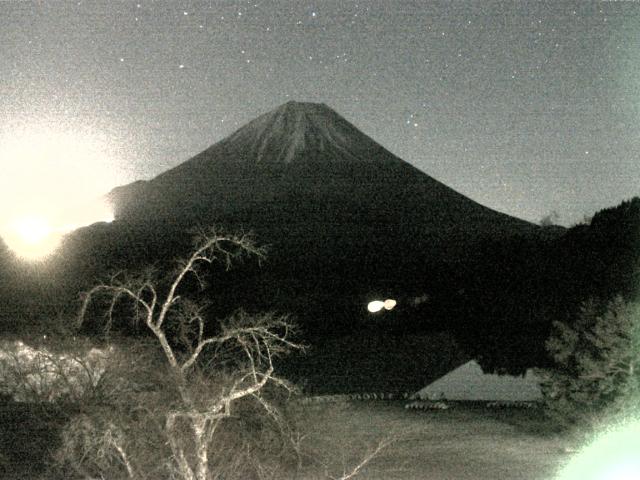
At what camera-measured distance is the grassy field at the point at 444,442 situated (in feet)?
39.1

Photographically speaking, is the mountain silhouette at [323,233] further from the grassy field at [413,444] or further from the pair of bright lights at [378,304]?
the grassy field at [413,444]

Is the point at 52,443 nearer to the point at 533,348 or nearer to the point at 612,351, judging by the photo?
the point at 612,351

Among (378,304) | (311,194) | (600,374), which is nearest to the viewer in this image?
(600,374)

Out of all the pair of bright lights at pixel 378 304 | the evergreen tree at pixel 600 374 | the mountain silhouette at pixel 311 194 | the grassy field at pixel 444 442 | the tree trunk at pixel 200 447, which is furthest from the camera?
the mountain silhouette at pixel 311 194

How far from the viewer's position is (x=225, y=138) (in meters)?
105

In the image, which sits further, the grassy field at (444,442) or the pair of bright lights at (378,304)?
the pair of bright lights at (378,304)

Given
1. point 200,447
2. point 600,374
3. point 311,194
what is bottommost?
point 600,374

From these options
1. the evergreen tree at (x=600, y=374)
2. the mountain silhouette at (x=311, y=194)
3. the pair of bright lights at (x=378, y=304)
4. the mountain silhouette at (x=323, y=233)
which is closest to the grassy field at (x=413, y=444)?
the evergreen tree at (x=600, y=374)

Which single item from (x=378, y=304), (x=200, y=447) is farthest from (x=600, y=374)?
(x=200, y=447)

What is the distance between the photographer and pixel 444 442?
13984 millimetres

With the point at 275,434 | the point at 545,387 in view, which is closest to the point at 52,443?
the point at 275,434

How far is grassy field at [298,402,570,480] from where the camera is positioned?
469 inches

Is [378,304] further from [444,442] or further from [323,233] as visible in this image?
[323,233]

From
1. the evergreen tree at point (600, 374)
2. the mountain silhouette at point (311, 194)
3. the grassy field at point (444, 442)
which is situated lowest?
the grassy field at point (444, 442)
